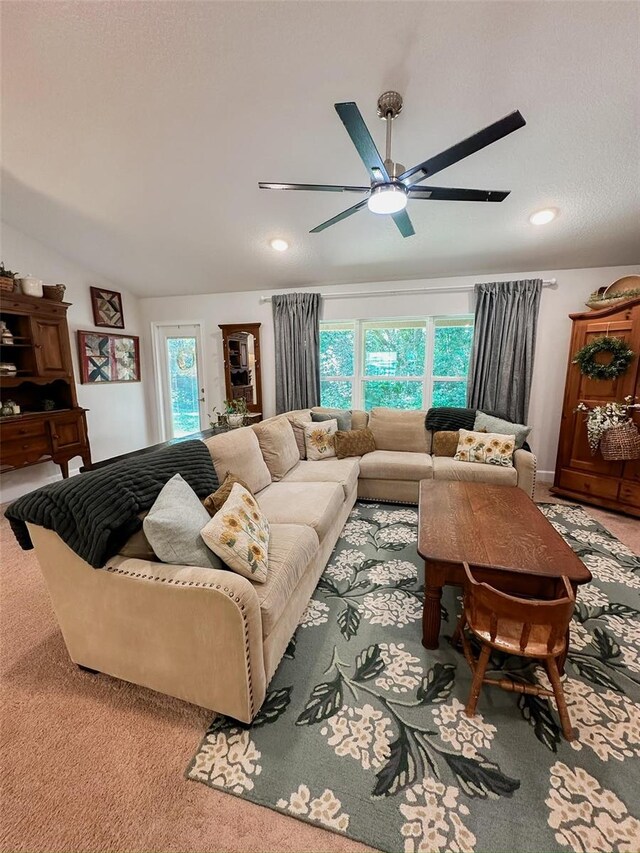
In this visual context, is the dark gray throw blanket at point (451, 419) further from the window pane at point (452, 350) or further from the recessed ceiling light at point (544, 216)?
the recessed ceiling light at point (544, 216)

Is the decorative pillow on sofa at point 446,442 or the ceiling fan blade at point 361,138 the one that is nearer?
the ceiling fan blade at point 361,138

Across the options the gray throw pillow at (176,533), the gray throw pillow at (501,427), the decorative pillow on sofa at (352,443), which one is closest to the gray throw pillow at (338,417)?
the decorative pillow on sofa at (352,443)

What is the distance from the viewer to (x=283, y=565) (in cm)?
160

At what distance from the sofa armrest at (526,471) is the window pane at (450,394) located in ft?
4.03

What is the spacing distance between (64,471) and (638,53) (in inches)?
Answer: 213

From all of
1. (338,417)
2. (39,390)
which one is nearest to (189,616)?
(338,417)

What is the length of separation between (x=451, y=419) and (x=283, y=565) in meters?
2.64

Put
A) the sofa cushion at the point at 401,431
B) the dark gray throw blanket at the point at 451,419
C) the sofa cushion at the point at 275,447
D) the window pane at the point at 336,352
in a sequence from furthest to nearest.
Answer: the window pane at the point at 336,352
the sofa cushion at the point at 401,431
the dark gray throw blanket at the point at 451,419
the sofa cushion at the point at 275,447

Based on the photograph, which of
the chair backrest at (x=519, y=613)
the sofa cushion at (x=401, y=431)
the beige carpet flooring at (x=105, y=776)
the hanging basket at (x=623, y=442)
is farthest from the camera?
the sofa cushion at (x=401, y=431)

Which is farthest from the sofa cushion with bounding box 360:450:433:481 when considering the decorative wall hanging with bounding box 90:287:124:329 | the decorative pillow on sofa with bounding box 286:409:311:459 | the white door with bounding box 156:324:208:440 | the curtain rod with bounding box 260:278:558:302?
the decorative wall hanging with bounding box 90:287:124:329

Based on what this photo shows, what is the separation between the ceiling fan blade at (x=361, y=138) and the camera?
53.8 inches

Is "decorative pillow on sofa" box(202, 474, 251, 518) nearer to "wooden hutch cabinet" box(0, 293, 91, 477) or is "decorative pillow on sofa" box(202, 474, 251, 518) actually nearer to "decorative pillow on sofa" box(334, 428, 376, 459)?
"decorative pillow on sofa" box(334, 428, 376, 459)

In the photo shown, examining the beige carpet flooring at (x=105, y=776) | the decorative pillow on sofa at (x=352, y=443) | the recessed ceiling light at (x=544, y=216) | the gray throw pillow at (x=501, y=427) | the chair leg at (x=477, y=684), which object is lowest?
the beige carpet flooring at (x=105, y=776)

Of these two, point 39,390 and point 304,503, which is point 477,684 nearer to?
point 304,503
